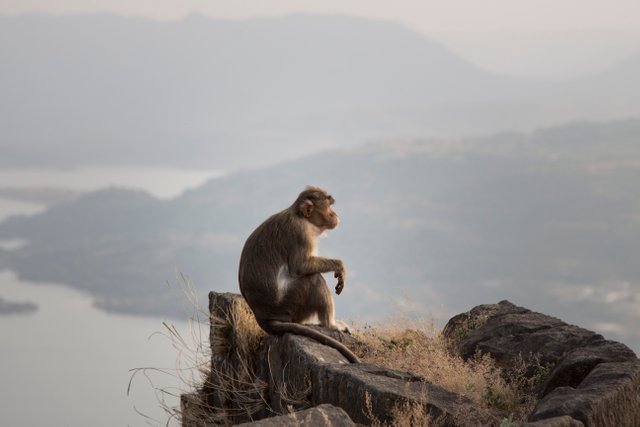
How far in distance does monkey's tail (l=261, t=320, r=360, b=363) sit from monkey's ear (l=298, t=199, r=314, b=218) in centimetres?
150

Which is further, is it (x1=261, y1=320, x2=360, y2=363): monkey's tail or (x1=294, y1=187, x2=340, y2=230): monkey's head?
(x1=294, y1=187, x2=340, y2=230): monkey's head

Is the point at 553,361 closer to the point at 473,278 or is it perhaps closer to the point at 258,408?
the point at 258,408

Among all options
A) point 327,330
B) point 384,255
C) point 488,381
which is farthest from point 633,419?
point 384,255

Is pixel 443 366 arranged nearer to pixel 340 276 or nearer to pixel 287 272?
pixel 340 276

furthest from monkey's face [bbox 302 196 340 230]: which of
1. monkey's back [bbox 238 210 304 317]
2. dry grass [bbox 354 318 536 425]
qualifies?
dry grass [bbox 354 318 536 425]

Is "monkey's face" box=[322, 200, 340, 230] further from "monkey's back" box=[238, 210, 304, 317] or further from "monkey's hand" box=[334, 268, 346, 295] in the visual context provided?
"monkey's hand" box=[334, 268, 346, 295]

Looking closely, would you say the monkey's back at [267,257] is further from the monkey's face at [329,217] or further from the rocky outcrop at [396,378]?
the rocky outcrop at [396,378]

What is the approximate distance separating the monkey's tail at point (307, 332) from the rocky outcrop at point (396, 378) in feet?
0.41

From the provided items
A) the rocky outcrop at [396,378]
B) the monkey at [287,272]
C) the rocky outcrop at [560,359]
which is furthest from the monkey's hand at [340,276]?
the rocky outcrop at [560,359]

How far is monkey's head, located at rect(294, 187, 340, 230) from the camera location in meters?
13.1

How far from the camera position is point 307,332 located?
41.7 ft

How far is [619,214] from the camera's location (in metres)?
173

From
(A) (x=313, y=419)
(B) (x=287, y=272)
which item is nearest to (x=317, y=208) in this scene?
(B) (x=287, y=272)

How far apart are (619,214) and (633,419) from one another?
171 metres
